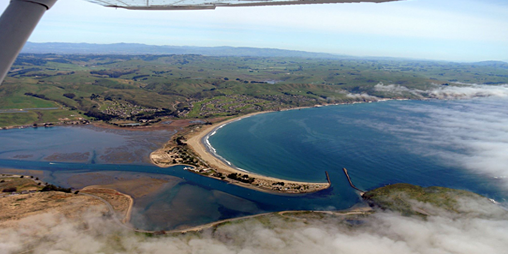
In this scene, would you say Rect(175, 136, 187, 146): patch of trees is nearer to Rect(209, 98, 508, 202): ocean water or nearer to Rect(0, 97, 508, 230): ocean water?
Rect(0, 97, 508, 230): ocean water

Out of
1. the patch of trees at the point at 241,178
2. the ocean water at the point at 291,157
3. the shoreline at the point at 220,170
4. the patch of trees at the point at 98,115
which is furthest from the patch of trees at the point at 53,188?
the patch of trees at the point at 98,115

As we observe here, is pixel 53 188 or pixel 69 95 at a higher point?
pixel 69 95

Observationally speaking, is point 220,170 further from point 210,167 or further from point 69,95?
point 69,95

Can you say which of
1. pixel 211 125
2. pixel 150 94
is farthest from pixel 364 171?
pixel 150 94

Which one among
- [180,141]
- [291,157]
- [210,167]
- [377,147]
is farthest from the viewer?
[180,141]

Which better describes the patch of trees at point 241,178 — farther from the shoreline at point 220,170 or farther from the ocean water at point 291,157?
the ocean water at point 291,157

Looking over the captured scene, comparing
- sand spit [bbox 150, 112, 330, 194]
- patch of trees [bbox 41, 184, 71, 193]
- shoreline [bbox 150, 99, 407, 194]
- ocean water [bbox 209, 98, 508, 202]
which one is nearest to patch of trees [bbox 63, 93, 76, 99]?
shoreline [bbox 150, 99, 407, 194]

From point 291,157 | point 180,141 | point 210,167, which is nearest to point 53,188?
point 210,167
